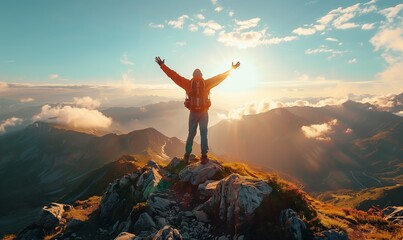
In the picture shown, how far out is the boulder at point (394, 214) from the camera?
17656 mm

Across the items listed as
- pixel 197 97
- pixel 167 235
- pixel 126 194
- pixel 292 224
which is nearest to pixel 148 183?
pixel 126 194

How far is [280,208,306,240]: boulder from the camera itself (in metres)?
12.9

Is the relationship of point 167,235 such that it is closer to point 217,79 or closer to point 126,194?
point 217,79

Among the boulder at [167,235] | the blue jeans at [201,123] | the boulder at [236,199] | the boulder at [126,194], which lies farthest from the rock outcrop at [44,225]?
the boulder at [167,235]

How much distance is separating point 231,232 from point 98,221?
1397cm

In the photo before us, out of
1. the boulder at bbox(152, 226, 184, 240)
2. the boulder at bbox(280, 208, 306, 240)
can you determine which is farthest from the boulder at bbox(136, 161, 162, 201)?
the boulder at bbox(280, 208, 306, 240)

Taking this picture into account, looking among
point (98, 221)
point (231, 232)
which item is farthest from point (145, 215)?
point (98, 221)

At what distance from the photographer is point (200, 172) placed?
21.4m

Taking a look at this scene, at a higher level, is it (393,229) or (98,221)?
(393,229)

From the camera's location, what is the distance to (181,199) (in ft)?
66.1

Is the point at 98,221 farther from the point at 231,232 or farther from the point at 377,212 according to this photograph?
the point at 377,212

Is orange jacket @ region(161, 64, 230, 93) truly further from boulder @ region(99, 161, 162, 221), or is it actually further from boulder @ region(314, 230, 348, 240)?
boulder @ region(314, 230, 348, 240)

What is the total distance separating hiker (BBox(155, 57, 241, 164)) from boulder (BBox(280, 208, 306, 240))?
30.8 feet

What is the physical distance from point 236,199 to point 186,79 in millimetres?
10873
